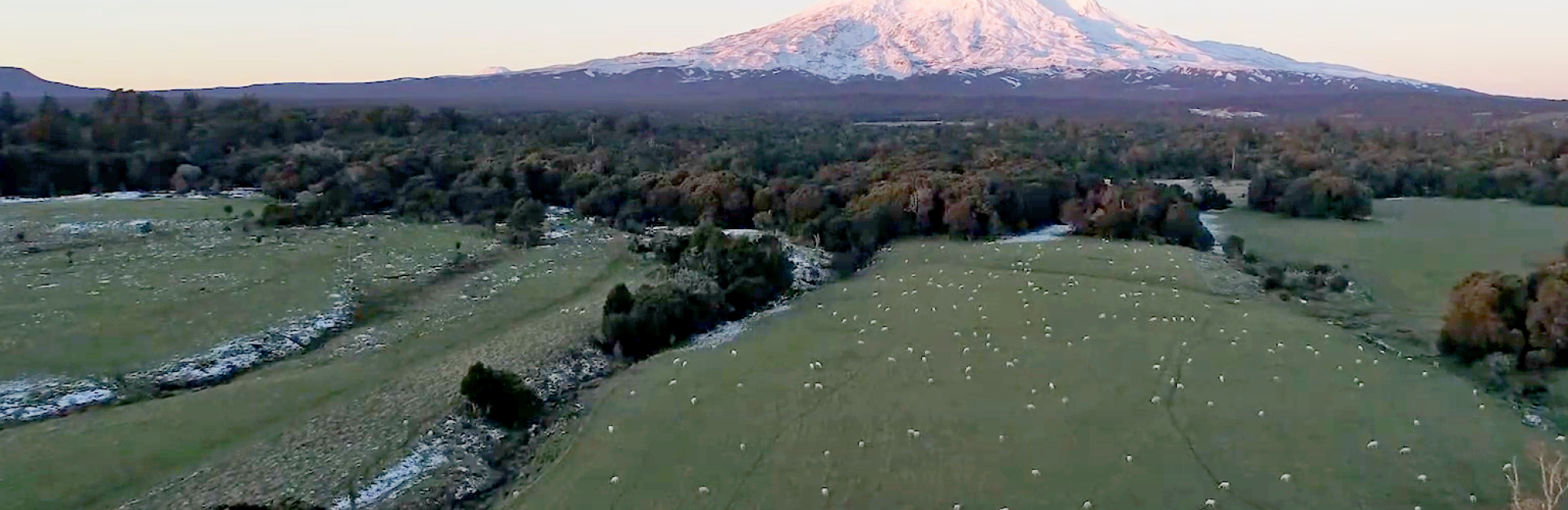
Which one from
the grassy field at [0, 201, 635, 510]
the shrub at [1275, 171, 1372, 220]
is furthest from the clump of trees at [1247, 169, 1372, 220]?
the grassy field at [0, 201, 635, 510]

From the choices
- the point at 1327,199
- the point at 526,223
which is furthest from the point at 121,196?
the point at 1327,199

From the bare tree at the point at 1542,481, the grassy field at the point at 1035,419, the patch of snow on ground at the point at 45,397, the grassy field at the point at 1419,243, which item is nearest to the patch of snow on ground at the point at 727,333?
the grassy field at the point at 1035,419

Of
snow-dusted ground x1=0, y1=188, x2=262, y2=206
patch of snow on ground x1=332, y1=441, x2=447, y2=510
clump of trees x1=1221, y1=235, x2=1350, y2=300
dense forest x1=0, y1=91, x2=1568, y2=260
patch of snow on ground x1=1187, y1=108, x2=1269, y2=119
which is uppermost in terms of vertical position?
patch of snow on ground x1=1187, y1=108, x2=1269, y2=119

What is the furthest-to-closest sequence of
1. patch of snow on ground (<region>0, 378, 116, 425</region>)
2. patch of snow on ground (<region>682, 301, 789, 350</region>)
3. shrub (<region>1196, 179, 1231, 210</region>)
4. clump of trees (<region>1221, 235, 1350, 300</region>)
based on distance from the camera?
shrub (<region>1196, 179, 1231, 210</region>), clump of trees (<region>1221, 235, 1350, 300</region>), patch of snow on ground (<region>682, 301, 789, 350</region>), patch of snow on ground (<region>0, 378, 116, 425</region>)

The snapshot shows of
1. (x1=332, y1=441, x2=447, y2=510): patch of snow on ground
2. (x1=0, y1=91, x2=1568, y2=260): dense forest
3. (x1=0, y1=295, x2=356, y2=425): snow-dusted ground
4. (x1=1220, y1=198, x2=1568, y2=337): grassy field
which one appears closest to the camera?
(x1=332, y1=441, x2=447, y2=510): patch of snow on ground

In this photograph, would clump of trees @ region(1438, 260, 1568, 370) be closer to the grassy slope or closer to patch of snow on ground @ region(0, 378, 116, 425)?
the grassy slope

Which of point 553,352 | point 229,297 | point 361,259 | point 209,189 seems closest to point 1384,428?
point 553,352

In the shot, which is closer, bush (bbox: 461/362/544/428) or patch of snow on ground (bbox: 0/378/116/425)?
patch of snow on ground (bbox: 0/378/116/425)
